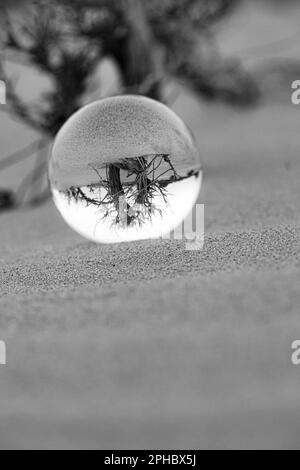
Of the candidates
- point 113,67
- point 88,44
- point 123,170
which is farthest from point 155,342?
point 113,67

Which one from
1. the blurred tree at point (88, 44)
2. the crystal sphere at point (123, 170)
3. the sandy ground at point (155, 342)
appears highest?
the blurred tree at point (88, 44)

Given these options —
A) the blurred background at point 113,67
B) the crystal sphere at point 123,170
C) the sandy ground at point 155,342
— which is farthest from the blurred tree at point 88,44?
the crystal sphere at point 123,170

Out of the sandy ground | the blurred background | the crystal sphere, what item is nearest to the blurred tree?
the blurred background

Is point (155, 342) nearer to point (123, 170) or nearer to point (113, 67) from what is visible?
point (123, 170)

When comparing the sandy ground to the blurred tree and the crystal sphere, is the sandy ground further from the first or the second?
the blurred tree

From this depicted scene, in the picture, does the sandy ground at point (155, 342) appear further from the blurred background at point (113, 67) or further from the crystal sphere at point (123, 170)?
the blurred background at point (113, 67)
